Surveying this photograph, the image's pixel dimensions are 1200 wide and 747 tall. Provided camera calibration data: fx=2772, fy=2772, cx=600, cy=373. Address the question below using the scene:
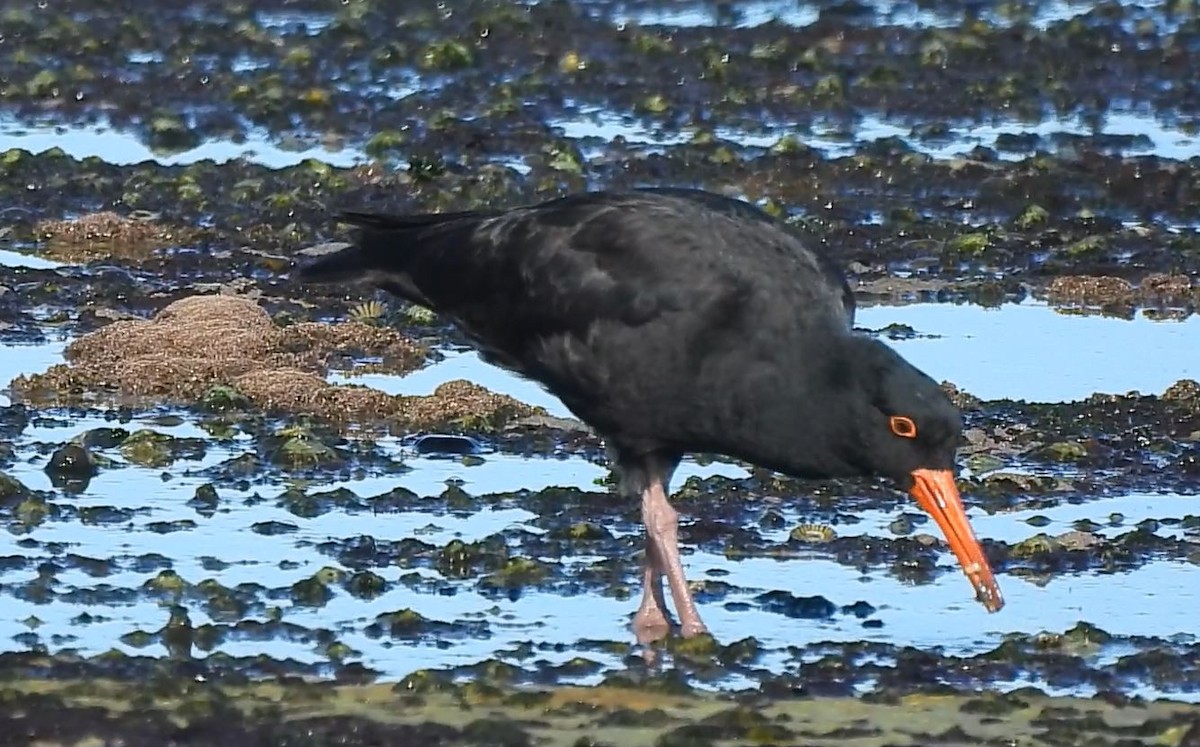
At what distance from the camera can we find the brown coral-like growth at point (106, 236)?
11633 millimetres

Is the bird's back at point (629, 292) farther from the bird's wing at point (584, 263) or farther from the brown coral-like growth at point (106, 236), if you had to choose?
the brown coral-like growth at point (106, 236)

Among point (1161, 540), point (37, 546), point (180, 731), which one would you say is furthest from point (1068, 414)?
point (180, 731)

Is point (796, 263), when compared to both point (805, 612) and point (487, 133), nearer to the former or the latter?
point (805, 612)

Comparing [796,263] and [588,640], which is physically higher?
[796,263]

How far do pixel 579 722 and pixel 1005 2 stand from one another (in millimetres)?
13089

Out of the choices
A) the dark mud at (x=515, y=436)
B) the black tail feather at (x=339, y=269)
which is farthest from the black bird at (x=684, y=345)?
the dark mud at (x=515, y=436)

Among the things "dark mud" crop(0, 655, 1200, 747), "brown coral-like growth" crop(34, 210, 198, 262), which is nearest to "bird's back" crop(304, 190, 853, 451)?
"dark mud" crop(0, 655, 1200, 747)

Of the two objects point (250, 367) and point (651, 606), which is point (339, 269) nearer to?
point (250, 367)

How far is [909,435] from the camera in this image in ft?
22.1

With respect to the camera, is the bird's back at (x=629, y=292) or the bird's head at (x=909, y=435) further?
the bird's back at (x=629, y=292)

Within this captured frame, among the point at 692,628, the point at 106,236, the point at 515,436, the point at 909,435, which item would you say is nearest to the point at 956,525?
the point at 909,435

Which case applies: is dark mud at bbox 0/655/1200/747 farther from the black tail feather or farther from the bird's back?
the black tail feather

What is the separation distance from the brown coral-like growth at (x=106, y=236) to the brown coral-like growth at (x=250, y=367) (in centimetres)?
152

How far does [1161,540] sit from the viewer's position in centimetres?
788
